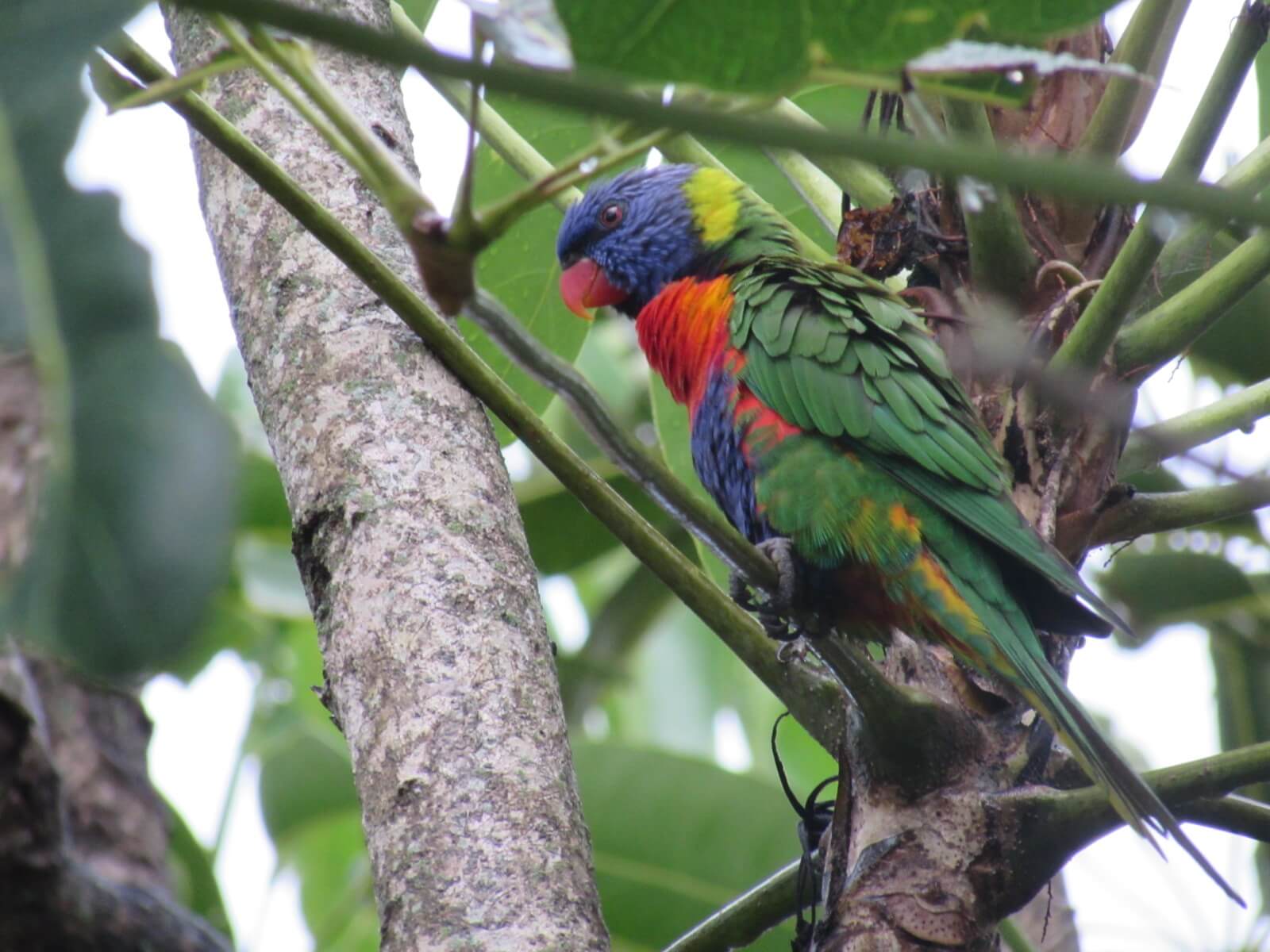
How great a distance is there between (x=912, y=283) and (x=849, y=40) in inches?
58.5

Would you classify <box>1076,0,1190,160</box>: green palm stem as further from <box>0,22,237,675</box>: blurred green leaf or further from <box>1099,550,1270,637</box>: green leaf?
<box>0,22,237,675</box>: blurred green leaf

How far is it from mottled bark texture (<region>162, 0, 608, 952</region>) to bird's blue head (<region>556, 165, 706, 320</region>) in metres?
1.23

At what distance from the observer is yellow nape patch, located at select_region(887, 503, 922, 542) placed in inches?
92.4

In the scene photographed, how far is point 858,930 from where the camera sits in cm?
161

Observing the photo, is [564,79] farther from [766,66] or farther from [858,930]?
[858,930]

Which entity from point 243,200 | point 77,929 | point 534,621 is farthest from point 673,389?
point 77,929

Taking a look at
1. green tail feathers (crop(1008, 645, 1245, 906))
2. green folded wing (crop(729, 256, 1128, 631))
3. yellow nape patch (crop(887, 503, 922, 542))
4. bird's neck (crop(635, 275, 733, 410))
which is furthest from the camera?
bird's neck (crop(635, 275, 733, 410))

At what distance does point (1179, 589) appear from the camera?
2.94 m

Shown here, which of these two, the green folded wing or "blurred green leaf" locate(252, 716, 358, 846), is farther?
"blurred green leaf" locate(252, 716, 358, 846)

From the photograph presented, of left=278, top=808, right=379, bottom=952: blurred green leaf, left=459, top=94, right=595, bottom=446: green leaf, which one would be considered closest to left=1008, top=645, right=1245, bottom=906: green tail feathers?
left=459, top=94, right=595, bottom=446: green leaf

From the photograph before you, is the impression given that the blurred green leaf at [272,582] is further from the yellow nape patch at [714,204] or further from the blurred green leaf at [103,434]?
the blurred green leaf at [103,434]

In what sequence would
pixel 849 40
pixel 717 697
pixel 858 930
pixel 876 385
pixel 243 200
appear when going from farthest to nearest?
pixel 717 697 → pixel 876 385 → pixel 243 200 → pixel 858 930 → pixel 849 40

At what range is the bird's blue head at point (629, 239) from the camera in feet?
10.6

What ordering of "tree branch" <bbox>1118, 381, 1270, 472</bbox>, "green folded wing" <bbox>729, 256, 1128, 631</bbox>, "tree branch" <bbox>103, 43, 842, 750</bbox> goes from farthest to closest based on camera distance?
"green folded wing" <bbox>729, 256, 1128, 631</bbox> → "tree branch" <bbox>1118, 381, 1270, 472</bbox> → "tree branch" <bbox>103, 43, 842, 750</bbox>
